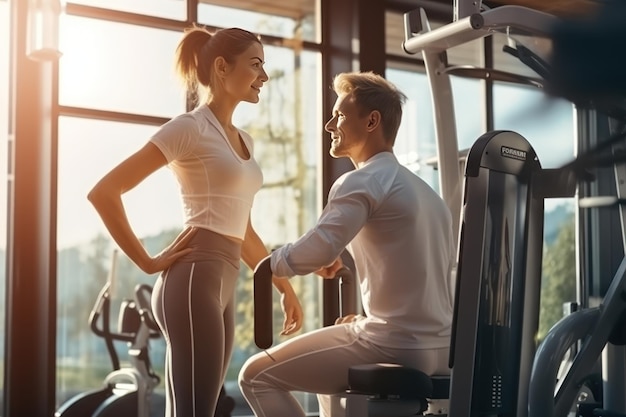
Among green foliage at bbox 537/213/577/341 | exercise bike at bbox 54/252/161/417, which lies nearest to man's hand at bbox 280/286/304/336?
exercise bike at bbox 54/252/161/417

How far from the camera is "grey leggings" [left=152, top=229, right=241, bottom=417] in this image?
6.46ft

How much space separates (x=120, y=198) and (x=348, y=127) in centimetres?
57

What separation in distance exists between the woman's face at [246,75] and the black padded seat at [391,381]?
2.40 feet

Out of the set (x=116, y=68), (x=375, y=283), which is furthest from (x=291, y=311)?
(x=116, y=68)

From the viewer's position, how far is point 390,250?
6.68ft

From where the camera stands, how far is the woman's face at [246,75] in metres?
2.18

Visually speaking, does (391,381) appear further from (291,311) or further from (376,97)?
(376,97)

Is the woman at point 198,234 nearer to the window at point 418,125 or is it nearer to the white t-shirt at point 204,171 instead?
the white t-shirt at point 204,171

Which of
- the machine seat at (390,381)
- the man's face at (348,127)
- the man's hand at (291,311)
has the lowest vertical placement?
the machine seat at (390,381)

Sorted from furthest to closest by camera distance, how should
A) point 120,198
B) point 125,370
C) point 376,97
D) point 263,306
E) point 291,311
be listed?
point 125,370 < point 291,311 < point 376,97 < point 120,198 < point 263,306

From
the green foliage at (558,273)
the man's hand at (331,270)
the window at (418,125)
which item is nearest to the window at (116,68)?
the window at (418,125)

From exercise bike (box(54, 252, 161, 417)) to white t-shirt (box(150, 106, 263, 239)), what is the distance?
2695 millimetres

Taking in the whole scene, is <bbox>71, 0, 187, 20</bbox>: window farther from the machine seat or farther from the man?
the machine seat

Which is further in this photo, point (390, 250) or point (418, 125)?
point (418, 125)
